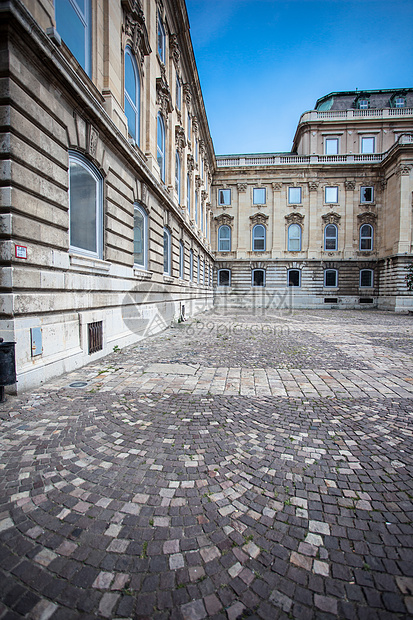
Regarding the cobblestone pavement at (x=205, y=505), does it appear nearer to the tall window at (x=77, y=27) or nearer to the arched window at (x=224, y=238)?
the tall window at (x=77, y=27)

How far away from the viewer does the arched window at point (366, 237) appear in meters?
33.7

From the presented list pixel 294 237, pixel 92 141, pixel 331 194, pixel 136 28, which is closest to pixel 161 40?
pixel 136 28

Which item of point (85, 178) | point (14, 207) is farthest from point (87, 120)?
point (14, 207)

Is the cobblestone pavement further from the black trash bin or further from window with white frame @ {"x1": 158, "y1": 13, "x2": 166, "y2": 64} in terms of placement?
window with white frame @ {"x1": 158, "y1": 13, "x2": 166, "y2": 64}

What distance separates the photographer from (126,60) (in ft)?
30.8

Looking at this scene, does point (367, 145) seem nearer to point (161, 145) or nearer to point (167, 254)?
point (161, 145)

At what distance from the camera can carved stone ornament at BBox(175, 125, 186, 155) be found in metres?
15.9

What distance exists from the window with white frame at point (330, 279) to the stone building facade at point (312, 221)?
107mm

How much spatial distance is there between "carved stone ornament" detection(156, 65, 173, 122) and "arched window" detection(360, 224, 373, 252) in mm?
27676

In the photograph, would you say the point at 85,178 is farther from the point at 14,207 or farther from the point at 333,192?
the point at 333,192

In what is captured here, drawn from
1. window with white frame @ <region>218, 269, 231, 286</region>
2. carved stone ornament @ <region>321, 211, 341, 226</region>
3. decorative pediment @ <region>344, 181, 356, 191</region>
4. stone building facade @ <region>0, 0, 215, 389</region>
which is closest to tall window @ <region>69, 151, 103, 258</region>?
stone building facade @ <region>0, 0, 215, 389</region>

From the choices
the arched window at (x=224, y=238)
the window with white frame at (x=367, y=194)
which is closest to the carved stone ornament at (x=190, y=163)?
the arched window at (x=224, y=238)

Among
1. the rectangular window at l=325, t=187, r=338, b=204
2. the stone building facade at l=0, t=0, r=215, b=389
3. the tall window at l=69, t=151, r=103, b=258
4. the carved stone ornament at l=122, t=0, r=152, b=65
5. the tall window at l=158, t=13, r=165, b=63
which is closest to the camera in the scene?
the stone building facade at l=0, t=0, r=215, b=389

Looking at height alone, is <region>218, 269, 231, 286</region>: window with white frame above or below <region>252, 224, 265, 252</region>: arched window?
below
